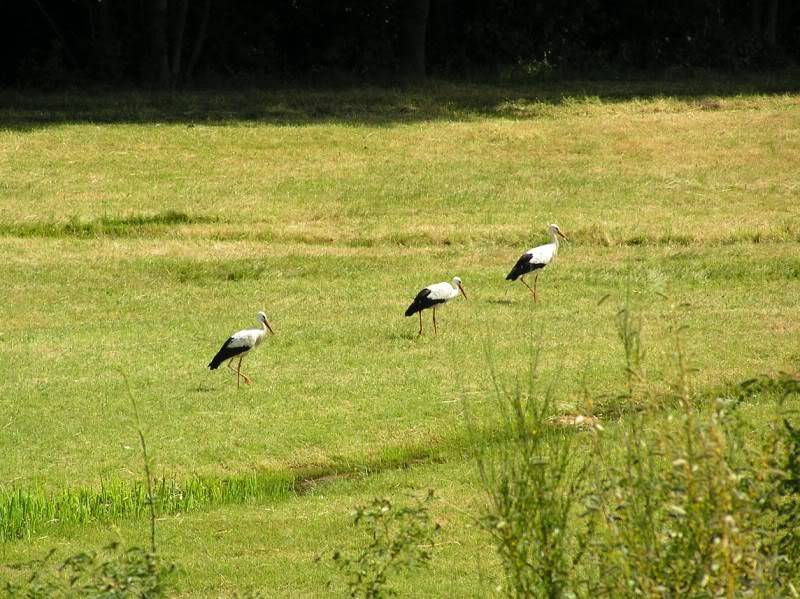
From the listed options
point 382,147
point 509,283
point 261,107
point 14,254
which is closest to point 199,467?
point 509,283

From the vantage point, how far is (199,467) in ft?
45.5

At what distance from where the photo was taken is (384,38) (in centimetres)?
4984

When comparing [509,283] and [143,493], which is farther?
[509,283]

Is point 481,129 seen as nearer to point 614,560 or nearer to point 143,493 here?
point 143,493

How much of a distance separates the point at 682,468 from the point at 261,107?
115ft

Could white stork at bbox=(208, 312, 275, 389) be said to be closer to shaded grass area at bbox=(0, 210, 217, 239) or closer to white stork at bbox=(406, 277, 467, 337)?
white stork at bbox=(406, 277, 467, 337)

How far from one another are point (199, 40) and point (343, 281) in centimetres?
2690

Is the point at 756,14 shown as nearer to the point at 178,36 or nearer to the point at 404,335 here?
the point at 178,36

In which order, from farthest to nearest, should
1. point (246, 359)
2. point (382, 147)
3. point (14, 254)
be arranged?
point (382, 147), point (14, 254), point (246, 359)

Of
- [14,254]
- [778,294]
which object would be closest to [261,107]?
[14,254]

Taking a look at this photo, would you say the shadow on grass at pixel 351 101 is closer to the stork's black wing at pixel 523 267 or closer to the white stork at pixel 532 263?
the white stork at pixel 532 263

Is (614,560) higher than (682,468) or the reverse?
the reverse

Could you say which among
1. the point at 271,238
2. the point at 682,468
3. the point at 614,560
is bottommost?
the point at 271,238

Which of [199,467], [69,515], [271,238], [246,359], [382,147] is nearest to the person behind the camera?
[69,515]
